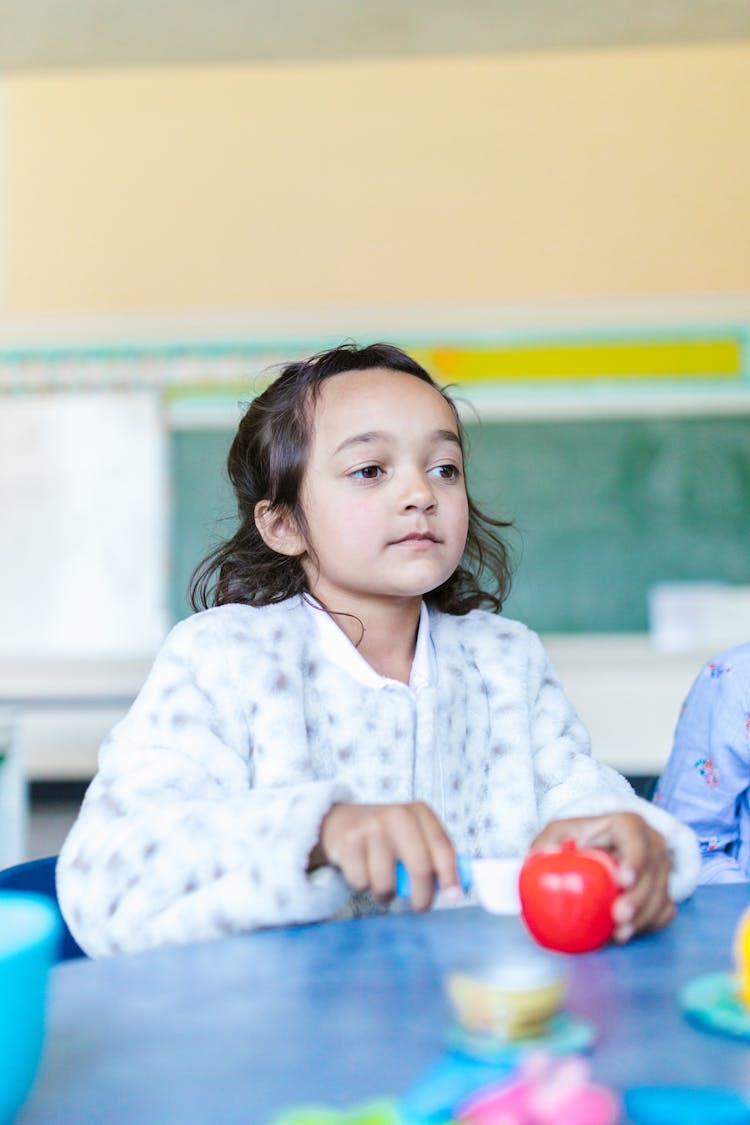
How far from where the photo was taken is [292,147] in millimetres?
4371

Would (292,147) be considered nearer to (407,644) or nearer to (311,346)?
(311,346)

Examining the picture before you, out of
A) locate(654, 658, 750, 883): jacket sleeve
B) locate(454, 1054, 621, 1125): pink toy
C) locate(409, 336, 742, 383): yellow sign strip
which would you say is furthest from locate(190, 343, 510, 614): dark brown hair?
locate(409, 336, 742, 383): yellow sign strip

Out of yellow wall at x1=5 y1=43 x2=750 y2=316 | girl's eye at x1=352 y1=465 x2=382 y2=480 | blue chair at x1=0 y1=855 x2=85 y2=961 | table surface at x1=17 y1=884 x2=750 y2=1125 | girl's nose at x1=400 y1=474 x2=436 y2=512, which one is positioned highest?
yellow wall at x1=5 y1=43 x2=750 y2=316

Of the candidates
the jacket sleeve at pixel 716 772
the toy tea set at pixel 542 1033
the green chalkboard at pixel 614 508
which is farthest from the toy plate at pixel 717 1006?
the green chalkboard at pixel 614 508

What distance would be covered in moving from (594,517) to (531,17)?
175cm

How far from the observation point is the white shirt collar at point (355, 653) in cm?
116

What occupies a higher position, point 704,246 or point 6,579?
point 704,246

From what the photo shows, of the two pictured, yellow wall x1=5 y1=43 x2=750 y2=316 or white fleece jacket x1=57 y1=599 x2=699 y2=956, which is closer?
white fleece jacket x1=57 y1=599 x2=699 y2=956

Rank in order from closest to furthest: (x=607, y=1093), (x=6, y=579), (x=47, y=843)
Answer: (x=607, y=1093) < (x=47, y=843) < (x=6, y=579)

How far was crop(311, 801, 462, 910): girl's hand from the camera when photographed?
717 mm

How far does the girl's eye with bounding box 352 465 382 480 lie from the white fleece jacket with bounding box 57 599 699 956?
0.15 meters

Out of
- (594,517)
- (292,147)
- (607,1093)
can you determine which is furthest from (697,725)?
(292,147)

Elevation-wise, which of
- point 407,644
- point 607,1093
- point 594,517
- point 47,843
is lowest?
point 47,843

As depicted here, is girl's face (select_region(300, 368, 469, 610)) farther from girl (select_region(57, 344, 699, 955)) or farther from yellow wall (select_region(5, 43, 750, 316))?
yellow wall (select_region(5, 43, 750, 316))
